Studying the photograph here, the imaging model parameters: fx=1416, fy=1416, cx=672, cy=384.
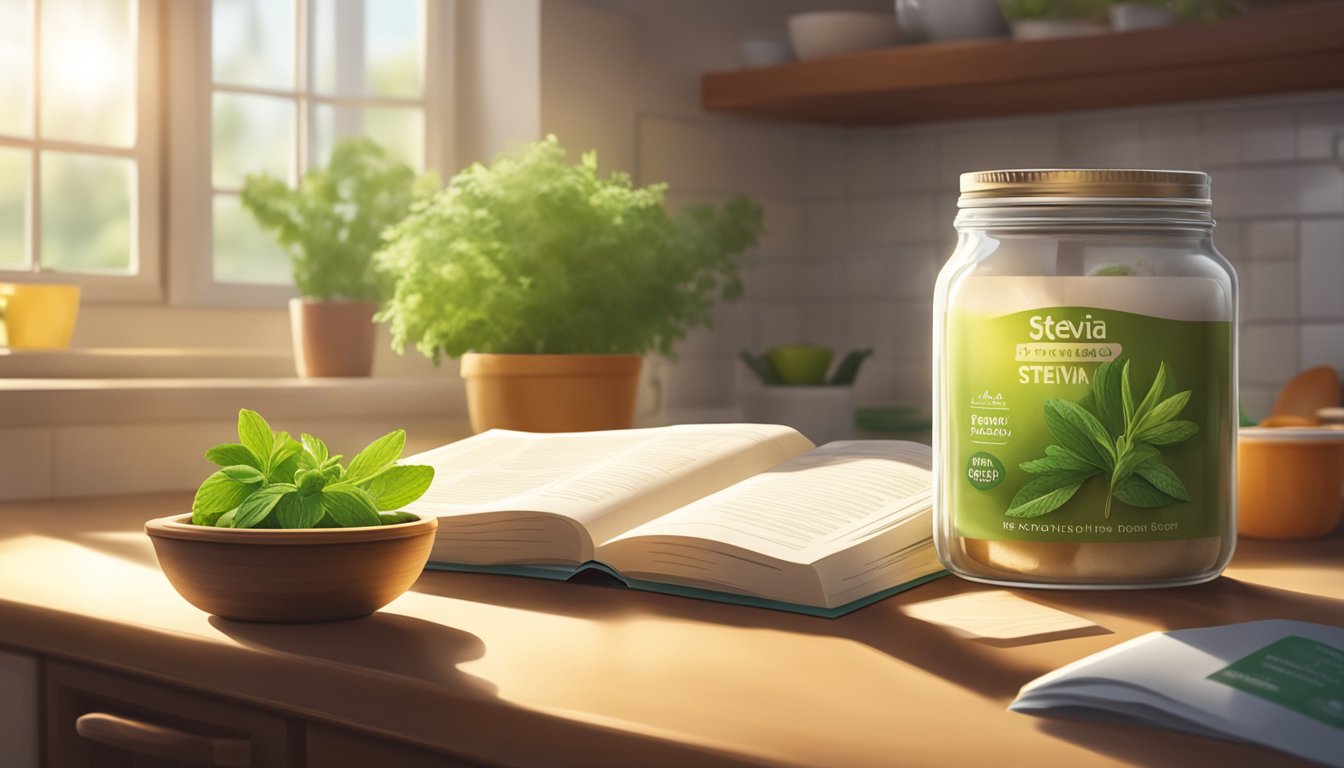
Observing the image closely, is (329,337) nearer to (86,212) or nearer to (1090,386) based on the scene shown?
(86,212)

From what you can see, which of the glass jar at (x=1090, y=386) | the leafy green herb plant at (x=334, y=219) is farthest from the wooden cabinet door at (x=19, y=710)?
the leafy green herb plant at (x=334, y=219)

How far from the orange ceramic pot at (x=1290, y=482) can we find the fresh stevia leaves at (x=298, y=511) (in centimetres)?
64

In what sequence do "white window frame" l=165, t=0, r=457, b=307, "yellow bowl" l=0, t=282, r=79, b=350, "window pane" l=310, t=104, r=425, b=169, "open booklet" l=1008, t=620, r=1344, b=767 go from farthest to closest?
"window pane" l=310, t=104, r=425, b=169 → "white window frame" l=165, t=0, r=457, b=307 → "yellow bowl" l=0, t=282, r=79, b=350 → "open booklet" l=1008, t=620, r=1344, b=767

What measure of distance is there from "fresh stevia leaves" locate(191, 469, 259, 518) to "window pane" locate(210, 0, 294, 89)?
1567 mm

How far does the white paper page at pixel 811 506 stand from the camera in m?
0.81

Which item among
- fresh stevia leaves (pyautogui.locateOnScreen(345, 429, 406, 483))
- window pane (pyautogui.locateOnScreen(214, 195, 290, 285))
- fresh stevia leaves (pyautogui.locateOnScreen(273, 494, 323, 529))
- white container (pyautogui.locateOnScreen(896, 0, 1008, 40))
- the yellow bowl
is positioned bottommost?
fresh stevia leaves (pyautogui.locateOnScreen(273, 494, 323, 529))

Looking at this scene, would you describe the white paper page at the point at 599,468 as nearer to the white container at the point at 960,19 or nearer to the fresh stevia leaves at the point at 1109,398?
the fresh stevia leaves at the point at 1109,398

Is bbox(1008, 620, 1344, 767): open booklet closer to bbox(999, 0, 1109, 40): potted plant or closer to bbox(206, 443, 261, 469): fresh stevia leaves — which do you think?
bbox(206, 443, 261, 469): fresh stevia leaves

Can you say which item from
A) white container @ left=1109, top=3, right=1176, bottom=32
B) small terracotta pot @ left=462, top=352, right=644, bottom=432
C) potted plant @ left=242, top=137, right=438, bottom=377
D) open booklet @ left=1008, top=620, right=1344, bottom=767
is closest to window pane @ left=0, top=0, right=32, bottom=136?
potted plant @ left=242, top=137, right=438, bottom=377

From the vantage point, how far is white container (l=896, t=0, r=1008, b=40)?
7.56 feet

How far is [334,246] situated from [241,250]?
288 millimetres

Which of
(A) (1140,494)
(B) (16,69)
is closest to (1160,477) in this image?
(A) (1140,494)

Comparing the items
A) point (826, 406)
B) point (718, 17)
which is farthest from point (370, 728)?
point (718, 17)

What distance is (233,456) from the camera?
76 centimetres
